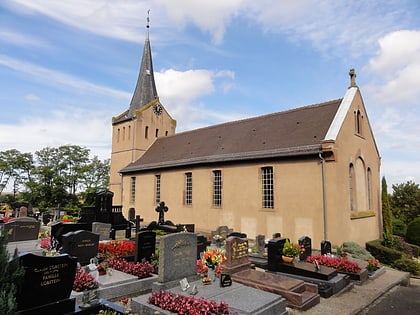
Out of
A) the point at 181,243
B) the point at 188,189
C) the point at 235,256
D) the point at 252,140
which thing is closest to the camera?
the point at 181,243

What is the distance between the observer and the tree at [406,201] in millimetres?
30422

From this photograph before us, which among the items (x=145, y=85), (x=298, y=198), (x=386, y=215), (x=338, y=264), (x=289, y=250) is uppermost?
(x=145, y=85)

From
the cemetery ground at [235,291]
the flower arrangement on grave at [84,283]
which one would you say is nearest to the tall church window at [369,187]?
the cemetery ground at [235,291]

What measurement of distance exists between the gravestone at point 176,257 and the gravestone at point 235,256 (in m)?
1.03

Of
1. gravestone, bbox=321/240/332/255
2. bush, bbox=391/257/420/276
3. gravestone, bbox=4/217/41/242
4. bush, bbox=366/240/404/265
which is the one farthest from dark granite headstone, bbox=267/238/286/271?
gravestone, bbox=4/217/41/242

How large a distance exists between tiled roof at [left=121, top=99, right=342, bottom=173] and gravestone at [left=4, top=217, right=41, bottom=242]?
10612 millimetres

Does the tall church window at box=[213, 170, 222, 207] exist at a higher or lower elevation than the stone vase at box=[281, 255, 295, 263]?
higher

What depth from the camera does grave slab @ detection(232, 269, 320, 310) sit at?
7133mm

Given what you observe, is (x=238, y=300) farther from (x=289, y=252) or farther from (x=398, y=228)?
(x=398, y=228)

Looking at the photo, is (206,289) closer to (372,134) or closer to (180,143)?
(372,134)

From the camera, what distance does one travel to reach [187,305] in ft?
18.7

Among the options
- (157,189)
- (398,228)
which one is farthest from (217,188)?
(398,228)

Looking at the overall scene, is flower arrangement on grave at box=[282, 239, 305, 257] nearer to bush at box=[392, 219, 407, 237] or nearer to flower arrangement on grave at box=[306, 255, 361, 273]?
flower arrangement on grave at box=[306, 255, 361, 273]

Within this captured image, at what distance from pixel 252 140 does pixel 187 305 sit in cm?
1495
